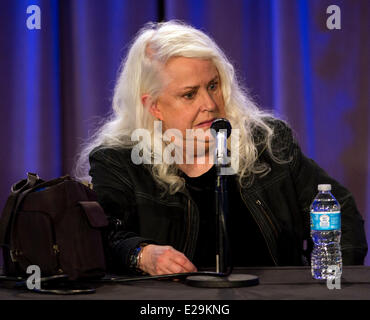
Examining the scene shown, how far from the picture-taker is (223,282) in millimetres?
1283

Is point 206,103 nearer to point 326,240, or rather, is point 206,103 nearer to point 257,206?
point 257,206

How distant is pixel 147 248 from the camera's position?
1.66m

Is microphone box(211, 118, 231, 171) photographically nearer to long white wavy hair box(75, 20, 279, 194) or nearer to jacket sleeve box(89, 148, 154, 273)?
jacket sleeve box(89, 148, 154, 273)

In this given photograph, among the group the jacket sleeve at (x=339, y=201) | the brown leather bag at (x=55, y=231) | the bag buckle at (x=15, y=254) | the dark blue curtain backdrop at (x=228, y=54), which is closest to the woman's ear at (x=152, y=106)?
the jacket sleeve at (x=339, y=201)

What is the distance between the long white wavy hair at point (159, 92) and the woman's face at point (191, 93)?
0.03 m

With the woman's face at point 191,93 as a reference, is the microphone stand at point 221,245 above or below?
below

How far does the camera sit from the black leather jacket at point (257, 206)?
6.45 feet

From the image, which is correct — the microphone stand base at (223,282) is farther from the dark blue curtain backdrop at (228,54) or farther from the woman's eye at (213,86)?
the dark blue curtain backdrop at (228,54)

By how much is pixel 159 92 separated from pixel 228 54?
76cm

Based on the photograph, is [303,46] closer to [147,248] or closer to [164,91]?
[164,91]

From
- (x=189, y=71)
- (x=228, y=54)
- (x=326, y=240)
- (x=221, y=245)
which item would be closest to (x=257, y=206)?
(x=326, y=240)

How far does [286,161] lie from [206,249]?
40cm

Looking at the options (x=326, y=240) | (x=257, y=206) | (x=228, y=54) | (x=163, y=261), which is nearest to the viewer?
(x=163, y=261)
